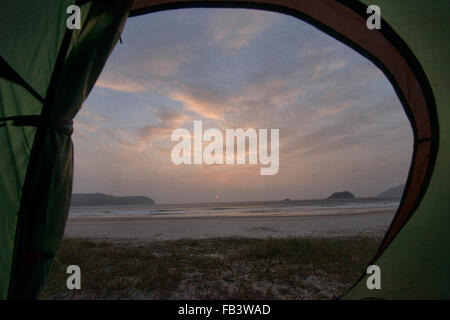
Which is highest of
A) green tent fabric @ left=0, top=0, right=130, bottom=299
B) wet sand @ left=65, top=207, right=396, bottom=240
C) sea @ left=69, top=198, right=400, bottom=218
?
green tent fabric @ left=0, top=0, right=130, bottom=299

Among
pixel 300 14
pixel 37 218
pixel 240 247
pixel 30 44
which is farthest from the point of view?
pixel 240 247

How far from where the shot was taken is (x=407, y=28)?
5.74ft

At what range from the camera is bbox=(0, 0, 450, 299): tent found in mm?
1507

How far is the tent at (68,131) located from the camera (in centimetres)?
151

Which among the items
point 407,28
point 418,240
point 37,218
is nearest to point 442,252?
point 418,240

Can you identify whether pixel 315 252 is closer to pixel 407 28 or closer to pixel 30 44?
pixel 407 28

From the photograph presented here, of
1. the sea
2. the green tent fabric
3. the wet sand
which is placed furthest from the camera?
the sea

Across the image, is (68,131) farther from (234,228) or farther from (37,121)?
(234,228)

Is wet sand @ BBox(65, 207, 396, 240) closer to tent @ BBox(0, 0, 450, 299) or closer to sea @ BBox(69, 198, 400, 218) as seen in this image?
tent @ BBox(0, 0, 450, 299)

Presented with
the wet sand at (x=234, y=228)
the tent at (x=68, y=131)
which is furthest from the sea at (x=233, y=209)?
the tent at (x=68, y=131)

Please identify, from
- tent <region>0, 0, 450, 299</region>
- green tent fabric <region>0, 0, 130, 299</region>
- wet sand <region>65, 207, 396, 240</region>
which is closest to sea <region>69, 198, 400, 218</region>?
wet sand <region>65, 207, 396, 240</region>

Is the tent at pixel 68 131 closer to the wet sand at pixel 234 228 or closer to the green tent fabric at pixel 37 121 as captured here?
the green tent fabric at pixel 37 121

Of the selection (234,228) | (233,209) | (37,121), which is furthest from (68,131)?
(233,209)
